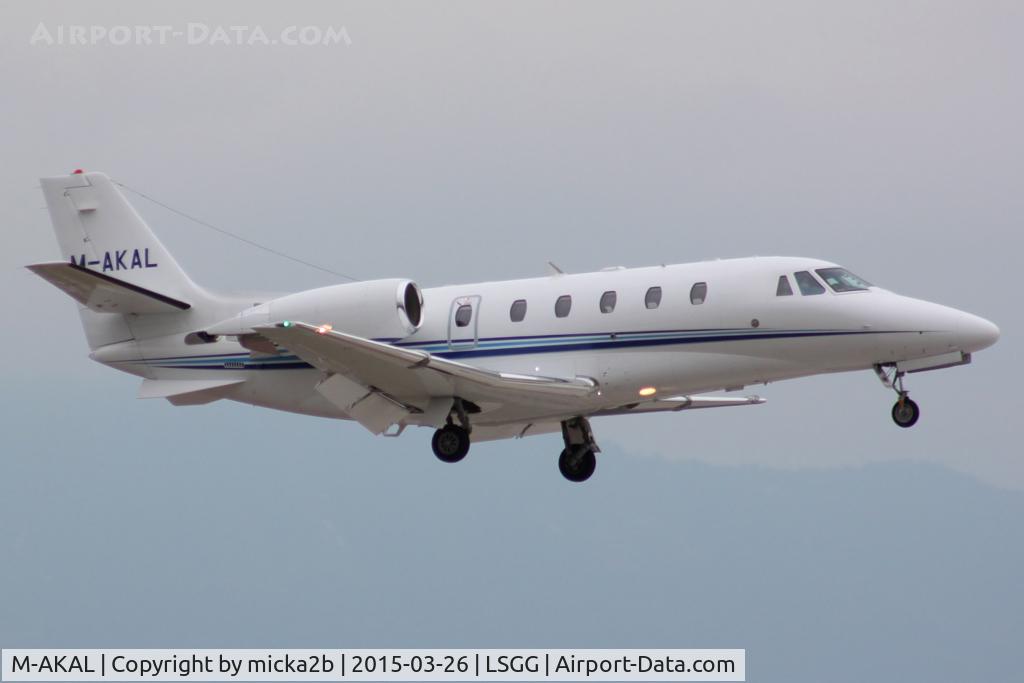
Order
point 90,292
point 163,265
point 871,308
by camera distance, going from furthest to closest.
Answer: point 163,265 → point 90,292 → point 871,308

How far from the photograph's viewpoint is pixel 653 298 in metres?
24.4

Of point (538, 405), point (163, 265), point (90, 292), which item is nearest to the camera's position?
point (538, 405)

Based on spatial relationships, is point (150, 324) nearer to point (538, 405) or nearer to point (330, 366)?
point (330, 366)

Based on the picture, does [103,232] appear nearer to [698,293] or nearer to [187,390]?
[187,390]

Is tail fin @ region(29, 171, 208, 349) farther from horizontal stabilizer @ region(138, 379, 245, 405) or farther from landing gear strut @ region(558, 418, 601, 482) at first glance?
landing gear strut @ region(558, 418, 601, 482)

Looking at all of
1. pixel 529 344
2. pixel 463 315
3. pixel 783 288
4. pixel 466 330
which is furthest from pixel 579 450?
pixel 783 288

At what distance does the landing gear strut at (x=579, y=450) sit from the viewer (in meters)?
27.6

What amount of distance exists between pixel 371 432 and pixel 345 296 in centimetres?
207

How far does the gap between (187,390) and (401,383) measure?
14.3 feet

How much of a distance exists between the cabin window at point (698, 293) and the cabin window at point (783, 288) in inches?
39.3

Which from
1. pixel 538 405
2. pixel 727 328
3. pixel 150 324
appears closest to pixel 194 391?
pixel 150 324

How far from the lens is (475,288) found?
2617 cm

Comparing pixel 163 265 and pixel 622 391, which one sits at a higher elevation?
pixel 163 265

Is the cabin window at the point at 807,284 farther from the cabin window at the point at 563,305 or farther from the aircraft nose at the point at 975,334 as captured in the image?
the cabin window at the point at 563,305
